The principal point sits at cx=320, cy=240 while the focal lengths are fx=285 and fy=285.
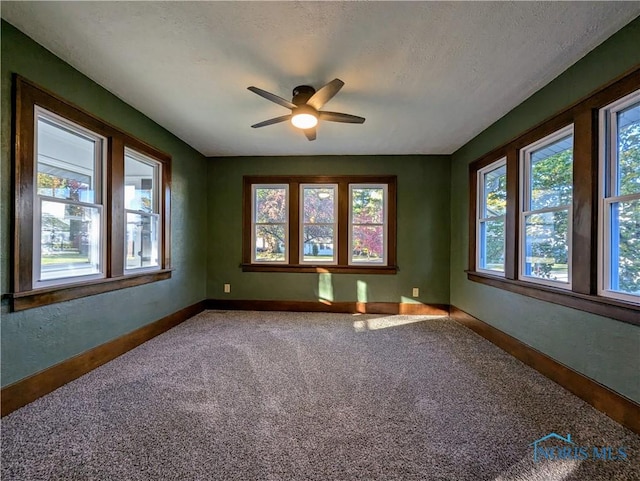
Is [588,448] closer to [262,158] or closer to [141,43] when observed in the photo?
[141,43]

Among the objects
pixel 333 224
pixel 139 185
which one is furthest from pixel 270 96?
pixel 333 224

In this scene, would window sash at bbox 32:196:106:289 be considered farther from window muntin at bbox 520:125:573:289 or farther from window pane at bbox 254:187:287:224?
window muntin at bbox 520:125:573:289

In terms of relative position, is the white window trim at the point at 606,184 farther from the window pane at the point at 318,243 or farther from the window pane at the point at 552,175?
the window pane at the point at 318,243

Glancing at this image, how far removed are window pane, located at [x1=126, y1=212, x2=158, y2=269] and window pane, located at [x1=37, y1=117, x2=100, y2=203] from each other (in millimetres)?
569

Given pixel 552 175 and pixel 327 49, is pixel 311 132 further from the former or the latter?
pixel 552 175

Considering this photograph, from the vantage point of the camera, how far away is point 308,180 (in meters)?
4.44

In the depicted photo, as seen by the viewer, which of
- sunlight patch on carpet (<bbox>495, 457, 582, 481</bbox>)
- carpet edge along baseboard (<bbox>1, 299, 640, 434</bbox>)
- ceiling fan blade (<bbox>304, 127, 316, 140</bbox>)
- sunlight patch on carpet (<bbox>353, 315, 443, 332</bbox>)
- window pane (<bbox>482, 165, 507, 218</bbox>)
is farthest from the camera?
sunlight patch on carpet (<bbox>353, 315, 443, 332</bbox>)

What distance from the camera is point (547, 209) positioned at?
2.52 m

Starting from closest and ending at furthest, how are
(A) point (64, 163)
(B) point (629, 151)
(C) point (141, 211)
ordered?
(B) point (629, 151) < (A) point (64, 163) < (C) point (141, 211)

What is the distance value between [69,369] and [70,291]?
60 centimetres

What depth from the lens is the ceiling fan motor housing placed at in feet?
7.82

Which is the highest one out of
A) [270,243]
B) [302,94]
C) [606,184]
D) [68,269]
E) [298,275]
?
[302,94]

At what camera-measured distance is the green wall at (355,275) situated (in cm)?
436

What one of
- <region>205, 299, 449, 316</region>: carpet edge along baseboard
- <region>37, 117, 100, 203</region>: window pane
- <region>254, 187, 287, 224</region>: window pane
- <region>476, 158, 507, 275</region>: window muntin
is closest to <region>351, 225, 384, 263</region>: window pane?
<region>205, 299, 449, 316</region>: carpet edge along baseboard
